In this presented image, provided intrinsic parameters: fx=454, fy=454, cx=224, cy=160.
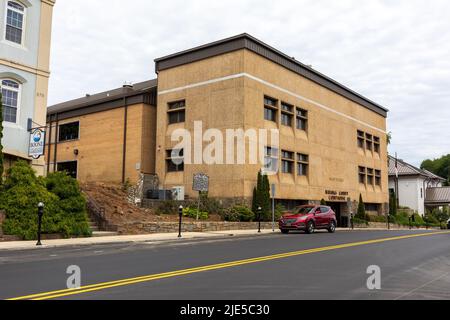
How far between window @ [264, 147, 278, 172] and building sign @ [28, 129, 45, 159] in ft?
52.7

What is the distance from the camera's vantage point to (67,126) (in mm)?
42750

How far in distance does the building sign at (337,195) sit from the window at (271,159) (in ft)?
27.3

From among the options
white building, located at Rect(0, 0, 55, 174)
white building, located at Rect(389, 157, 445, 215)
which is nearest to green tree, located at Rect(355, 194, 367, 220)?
white building, located at Rect(389, 157, 445, 215)

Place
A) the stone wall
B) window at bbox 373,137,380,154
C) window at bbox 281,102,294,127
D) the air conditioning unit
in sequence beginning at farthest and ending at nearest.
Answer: window at bbox 373,137,380,154 < window at bbox 281,102,294,127 < the air conditioning unit < the stone wall

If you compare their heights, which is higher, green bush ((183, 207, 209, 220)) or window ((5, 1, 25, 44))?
window ((5, 1, 25, 44))

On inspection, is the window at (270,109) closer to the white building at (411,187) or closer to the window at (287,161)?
the window at (287,161)

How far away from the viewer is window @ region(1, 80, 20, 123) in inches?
829

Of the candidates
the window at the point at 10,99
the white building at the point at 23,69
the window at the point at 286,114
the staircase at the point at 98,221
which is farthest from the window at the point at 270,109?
the window at the point at 10,99

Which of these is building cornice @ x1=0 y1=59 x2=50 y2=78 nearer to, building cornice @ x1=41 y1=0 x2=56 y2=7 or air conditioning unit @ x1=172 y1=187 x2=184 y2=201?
building cornice @ x1=41 y1=0 x2=56 y2=7

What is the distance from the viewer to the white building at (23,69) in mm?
21000

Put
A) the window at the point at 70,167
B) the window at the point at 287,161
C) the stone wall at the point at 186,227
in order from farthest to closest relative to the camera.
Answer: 1. the window at the point at 70,167
2. the window at the point at 287,161
3. the stone wall at the point at 186,227

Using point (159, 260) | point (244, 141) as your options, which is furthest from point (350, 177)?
point (159, 260)

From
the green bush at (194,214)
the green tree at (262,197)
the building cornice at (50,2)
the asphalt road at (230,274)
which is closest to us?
the asphalt road at (230,274)

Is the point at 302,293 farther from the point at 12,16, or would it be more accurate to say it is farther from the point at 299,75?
the point at 299,75
